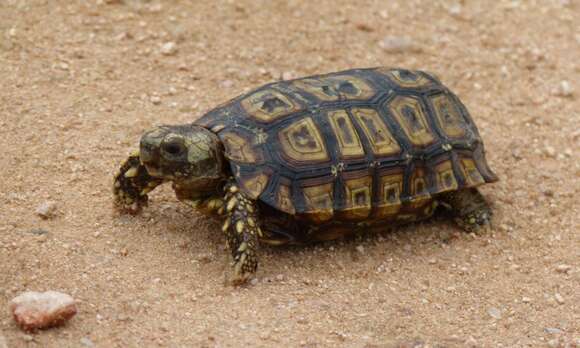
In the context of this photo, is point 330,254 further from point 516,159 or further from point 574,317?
point 516,159

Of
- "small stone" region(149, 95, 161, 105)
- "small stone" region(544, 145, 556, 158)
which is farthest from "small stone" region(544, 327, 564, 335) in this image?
"small stone" region(149, 95, 161, 105)

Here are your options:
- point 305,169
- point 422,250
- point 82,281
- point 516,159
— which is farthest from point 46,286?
point 516,159

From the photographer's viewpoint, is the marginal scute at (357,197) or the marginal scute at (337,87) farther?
the marginal scute at (337,87)

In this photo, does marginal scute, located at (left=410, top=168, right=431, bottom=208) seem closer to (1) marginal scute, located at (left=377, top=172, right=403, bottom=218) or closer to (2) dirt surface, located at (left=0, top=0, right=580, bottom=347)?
(1) marginal scute, located at (left=377, top=172, right=403, bottom=218)

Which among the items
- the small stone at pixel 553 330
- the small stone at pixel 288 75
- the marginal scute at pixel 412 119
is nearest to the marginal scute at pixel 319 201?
the marginal scute at pixel 412 119

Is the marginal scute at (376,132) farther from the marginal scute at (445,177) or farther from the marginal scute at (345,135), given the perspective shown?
the marginal scute at (445,177)
